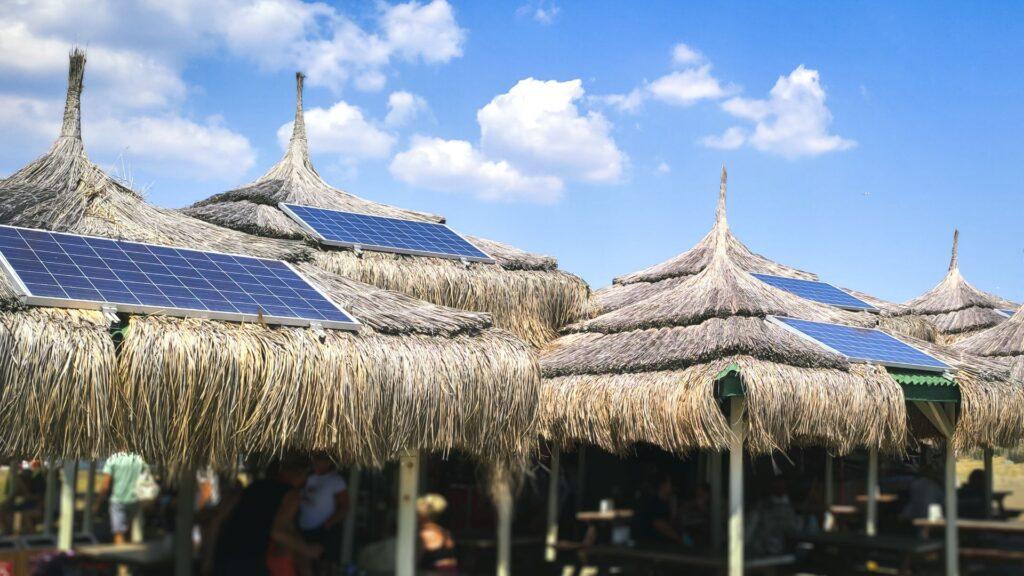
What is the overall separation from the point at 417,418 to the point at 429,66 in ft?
24.7

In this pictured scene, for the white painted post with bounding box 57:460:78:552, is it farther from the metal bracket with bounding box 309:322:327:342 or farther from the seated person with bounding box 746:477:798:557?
the seated person with bounding box 746:477:798:557

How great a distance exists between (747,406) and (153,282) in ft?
15.7

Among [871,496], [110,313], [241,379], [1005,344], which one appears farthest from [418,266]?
[1005,344]

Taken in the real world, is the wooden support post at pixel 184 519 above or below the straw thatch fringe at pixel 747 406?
below

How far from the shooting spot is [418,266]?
1052cm

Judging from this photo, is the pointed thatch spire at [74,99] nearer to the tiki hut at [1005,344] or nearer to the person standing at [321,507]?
the person standing at [321,507]

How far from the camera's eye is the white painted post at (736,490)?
859 cm

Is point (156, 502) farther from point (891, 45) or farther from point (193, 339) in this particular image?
point (891, 45)

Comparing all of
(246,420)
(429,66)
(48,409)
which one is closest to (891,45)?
(429,66)

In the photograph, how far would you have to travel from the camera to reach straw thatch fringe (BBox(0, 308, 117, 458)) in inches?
222

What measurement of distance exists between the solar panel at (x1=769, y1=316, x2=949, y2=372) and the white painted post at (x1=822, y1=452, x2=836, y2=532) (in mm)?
2943

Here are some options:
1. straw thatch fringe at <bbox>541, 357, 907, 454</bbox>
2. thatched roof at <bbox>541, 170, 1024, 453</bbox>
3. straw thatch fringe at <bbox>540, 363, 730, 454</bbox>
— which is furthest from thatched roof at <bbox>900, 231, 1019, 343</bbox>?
straw thatch fringe at <bbox>540, 363, 730, 454</bbox>

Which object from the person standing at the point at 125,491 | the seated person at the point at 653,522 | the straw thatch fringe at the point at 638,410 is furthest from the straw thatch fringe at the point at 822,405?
the person standing at the point at 125,491

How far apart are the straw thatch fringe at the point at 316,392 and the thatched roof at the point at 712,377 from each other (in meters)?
1.95
